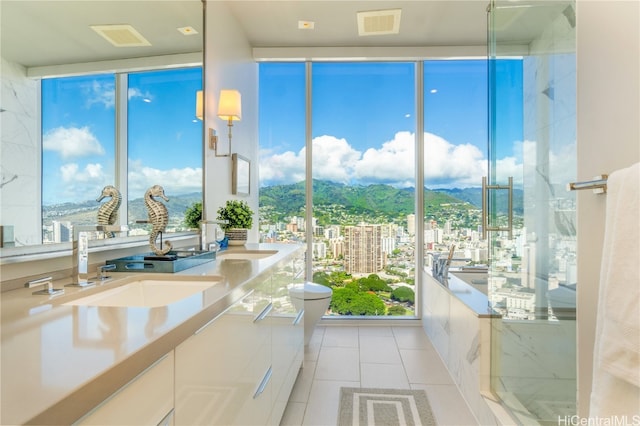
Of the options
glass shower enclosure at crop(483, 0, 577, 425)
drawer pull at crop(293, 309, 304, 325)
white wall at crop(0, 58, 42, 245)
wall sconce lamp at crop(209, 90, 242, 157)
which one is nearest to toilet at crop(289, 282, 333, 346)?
drawer pull at crop(293, 309, 304, 325)

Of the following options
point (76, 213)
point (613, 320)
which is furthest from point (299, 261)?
point (613, 320)

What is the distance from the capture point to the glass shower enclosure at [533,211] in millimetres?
1374

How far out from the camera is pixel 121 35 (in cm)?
140

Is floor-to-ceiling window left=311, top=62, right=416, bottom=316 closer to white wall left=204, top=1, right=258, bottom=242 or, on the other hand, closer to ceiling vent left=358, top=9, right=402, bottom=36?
ceiling vent left=358, top=9, right=402, bottom=36

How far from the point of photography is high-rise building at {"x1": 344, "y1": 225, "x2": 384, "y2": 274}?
3.38 m

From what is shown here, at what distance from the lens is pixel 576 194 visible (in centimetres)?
127

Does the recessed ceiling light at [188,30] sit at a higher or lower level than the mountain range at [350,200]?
higher

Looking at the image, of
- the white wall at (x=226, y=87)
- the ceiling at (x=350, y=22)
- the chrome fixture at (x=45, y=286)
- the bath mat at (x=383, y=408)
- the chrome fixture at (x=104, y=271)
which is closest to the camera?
the chrome fixture at (x=45, y=286)

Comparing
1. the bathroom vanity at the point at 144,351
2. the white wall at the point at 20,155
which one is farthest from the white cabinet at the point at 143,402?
the white wall at the point at 20,155

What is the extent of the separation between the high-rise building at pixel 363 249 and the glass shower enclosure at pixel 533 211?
151 cm

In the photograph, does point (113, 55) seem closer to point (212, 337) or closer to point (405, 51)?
point (212, 337)

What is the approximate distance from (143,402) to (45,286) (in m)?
0.73

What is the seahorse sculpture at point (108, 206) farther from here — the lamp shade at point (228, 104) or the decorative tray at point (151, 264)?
the lamp shade at point (228, 104)

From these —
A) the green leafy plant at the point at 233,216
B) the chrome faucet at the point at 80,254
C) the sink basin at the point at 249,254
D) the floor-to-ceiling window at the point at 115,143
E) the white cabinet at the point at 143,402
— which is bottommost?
the white cabinet at the point at 143,402
